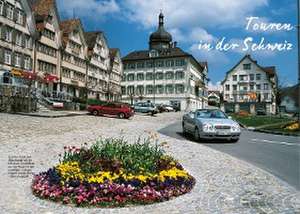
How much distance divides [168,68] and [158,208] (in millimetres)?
85859

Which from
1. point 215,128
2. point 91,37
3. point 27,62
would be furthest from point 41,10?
point 215,128

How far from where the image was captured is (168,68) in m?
91.7

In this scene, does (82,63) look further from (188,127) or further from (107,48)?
(188,127)

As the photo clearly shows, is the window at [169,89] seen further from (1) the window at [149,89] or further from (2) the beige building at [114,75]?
(2) the beige building at [114,75]

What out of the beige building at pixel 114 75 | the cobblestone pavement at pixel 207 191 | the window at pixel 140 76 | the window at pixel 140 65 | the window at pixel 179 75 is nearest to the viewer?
the cobblestone pavement at pixel 207 191

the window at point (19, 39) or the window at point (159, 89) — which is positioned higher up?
the window at point (19, 39)

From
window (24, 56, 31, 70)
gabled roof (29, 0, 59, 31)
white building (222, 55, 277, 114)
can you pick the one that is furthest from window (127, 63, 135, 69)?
window (24, 56, 31, 70)

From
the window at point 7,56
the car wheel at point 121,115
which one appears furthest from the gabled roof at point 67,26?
the car wheel at point 121,115

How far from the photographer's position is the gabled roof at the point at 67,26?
60391 millimetres

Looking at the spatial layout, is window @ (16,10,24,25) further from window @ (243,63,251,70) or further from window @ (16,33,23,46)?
window @ (243,63,251,70)

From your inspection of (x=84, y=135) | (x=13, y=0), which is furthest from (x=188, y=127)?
(x=13, y=0)

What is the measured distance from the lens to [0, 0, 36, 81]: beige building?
142 ft

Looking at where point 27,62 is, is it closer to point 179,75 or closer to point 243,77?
point 179,75

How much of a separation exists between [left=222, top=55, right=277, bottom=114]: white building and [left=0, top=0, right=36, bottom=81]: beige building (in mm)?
60157
